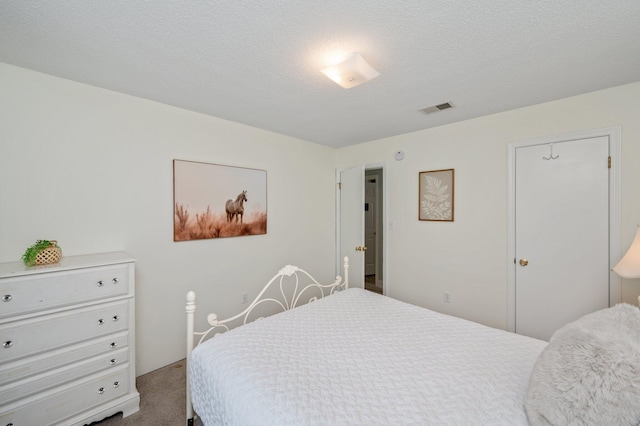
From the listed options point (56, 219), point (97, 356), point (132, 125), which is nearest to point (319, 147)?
point (132, 125)

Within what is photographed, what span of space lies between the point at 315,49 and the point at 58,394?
2.69 metres

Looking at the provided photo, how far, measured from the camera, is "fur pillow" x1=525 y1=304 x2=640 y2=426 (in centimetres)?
83

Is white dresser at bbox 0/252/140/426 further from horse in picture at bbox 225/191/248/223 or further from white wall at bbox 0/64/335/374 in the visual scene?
horse in picture at bbox 225/191/248/223

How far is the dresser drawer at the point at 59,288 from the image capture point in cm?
151

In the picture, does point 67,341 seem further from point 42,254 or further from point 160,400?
point 160,400

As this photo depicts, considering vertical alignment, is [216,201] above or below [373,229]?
above

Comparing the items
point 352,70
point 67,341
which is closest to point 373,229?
point 352,70

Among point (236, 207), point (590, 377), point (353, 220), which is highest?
point (236, 207)

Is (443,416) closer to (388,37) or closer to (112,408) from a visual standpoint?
(388,37)

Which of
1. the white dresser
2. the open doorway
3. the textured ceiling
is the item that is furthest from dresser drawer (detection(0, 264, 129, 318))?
the open doorway

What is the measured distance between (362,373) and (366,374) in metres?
0.02

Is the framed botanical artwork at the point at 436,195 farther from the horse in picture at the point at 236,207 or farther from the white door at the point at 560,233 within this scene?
the horse in picture at the point at 236,207

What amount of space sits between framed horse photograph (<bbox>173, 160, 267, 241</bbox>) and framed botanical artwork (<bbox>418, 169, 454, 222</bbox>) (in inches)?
76.8

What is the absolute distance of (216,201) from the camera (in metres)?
2.82
